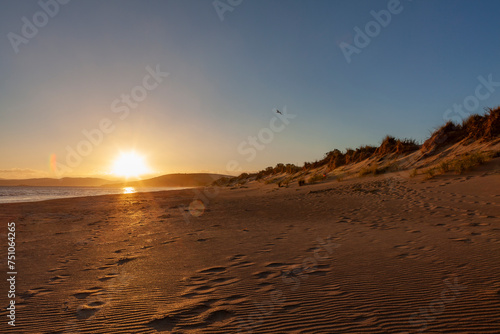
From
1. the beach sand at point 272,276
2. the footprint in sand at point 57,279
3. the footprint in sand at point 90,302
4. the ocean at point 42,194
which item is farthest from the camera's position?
the ocean at point 42,194

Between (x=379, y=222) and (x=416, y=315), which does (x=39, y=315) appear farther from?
(x=379, y=222)

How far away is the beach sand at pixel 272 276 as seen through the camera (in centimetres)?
301

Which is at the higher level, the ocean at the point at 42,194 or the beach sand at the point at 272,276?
the ocean at the point at 42,194

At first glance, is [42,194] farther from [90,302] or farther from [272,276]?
[272,276]

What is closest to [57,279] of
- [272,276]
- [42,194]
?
[272,276]

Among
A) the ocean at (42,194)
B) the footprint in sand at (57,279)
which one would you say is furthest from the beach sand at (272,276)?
the ocean at (42,194)

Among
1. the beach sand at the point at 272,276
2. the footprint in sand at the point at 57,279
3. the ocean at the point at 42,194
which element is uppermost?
the ocean at the point at 42,194

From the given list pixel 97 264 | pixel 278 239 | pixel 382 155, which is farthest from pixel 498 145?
pixel 97 264

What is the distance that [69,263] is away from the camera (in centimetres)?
545

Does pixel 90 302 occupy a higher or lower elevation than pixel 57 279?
lower

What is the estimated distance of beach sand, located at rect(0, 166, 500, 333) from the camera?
3012 millimetres

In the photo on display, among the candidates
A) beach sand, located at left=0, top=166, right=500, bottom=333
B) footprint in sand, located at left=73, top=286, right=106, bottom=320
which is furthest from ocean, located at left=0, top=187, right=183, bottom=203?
footprint in sand, located at left=73, top=286, right=106, bottom=320

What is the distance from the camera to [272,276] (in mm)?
4281

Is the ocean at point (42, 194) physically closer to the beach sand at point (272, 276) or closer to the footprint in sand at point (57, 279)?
the beach sand at point (272, 276)
